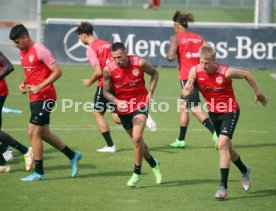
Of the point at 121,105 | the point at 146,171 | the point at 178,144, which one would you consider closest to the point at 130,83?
the point at 121,105

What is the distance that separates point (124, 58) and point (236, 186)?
8.30 feet

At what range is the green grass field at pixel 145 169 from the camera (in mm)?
11586

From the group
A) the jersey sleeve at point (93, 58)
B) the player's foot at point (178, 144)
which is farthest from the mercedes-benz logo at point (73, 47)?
the jersey sleeve at point (93, 58)

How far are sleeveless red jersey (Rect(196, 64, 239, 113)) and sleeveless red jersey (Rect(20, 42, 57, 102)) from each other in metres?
2.25

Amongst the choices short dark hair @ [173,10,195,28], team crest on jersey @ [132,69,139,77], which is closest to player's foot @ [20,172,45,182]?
team crest on jersey @ [132,69,139,77]

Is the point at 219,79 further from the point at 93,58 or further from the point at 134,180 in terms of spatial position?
the point at 93,58

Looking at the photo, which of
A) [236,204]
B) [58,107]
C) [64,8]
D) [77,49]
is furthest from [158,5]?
[236,204]

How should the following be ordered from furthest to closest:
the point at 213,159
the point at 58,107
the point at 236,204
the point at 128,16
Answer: the point at 128,16, the point at 58,107, the point at 213,159, the point at 236,204

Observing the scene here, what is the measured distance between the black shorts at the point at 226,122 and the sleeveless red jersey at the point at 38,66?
2510 mm

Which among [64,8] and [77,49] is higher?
[77,49]

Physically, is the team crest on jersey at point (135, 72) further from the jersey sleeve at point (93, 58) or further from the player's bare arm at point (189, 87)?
the jersey sleeve at point (93, 58)

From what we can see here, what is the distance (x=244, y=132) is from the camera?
17.7 meters

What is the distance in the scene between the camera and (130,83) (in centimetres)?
1254

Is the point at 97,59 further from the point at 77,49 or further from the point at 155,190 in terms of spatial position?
the point at 77,49
